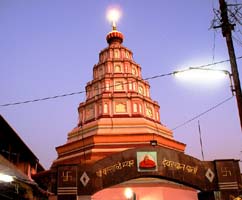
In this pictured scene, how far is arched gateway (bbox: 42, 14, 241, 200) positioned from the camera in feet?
35.9

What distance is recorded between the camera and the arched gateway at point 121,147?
10.9 metres

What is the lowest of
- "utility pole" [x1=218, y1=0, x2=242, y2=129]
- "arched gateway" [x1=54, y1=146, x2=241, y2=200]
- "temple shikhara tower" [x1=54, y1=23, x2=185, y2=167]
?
"arched gateway" [x1=54, y1=146, x2=241, y2=200]

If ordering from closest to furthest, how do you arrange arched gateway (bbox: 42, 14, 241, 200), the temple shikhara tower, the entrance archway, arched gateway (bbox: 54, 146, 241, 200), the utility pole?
the utility pole < arched gateway (bbox: 54, 146, 241, 200) < arched gateway (bbox: 42, 14, 241, 200) < the entrance archway < the temple shikhara tower

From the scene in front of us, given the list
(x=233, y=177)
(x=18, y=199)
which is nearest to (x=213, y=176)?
(x=233, y=177)

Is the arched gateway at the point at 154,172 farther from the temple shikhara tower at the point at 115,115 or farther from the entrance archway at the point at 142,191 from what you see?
the temple shikhara tower at the point at 115,115

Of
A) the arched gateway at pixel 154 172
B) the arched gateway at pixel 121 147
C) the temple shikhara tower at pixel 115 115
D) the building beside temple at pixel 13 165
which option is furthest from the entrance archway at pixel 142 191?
the arched gateway at pixel 154 172

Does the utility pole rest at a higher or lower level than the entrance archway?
higher

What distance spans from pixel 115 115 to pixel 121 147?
4821 millimetres

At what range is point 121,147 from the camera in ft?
90.5

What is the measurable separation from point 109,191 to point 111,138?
5.64 m

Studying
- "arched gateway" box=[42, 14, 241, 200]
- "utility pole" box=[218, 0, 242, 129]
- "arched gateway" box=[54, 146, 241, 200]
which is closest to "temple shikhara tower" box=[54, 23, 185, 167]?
"arched gateway" box=[42, 14, 241, 200]

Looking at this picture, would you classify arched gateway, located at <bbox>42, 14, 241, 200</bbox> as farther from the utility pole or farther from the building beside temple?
the utility pole

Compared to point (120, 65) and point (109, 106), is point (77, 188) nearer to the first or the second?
point (109, 106)

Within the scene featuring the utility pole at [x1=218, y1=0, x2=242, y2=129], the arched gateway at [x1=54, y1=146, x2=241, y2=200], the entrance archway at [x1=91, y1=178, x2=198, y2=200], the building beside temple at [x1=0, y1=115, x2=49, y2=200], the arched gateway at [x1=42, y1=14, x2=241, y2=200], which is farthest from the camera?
the entrance archway at [x1=91, y1=178, x2=198, y2=200]
